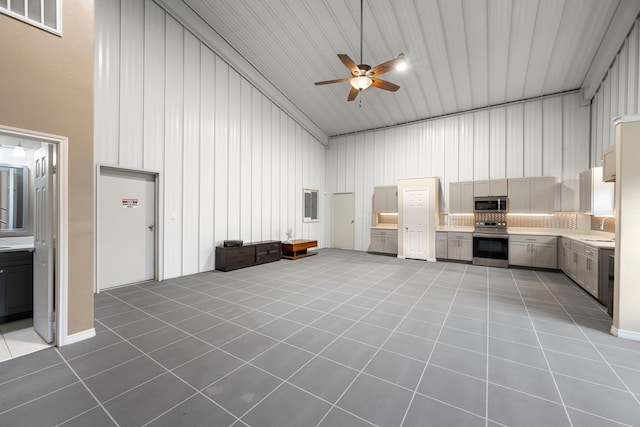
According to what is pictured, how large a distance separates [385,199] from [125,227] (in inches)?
270

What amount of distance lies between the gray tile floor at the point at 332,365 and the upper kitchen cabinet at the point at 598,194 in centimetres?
202

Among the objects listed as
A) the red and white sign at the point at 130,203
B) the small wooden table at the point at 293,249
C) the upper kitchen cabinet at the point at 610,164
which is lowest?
the small wooden table at the point at 293,249

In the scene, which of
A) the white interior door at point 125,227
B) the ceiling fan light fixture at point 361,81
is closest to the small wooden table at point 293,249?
the white interior door at point 125,227

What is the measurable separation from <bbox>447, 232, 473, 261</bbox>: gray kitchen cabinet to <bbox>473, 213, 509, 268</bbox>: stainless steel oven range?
0.13 m

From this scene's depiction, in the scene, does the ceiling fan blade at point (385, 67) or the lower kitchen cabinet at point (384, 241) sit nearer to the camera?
the ceiling fan blade at point (385, 67)

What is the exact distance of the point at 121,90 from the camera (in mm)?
4359

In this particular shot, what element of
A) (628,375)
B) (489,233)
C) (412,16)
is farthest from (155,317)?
(489,233)

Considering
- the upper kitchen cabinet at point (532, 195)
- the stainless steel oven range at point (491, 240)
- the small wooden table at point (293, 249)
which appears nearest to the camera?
the upper kitchen cabinet at point (532, 195)

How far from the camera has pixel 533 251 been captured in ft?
19.6

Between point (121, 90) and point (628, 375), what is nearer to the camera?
point (628, 375)

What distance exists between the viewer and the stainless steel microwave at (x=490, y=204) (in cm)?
645

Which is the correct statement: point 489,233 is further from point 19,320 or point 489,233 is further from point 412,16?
point 19,320

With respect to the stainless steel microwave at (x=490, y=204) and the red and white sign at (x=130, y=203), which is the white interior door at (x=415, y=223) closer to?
the stainless steel microwave at (x=490, y=204)

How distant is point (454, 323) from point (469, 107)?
645 cm
